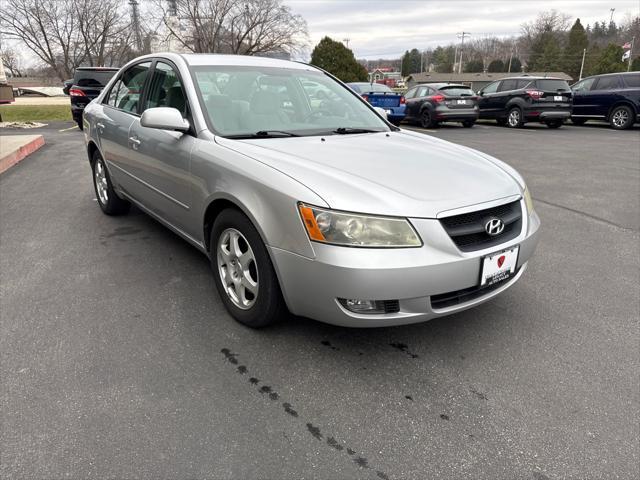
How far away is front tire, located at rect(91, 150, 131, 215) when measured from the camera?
4887 mm

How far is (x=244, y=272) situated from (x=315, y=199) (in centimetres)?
77

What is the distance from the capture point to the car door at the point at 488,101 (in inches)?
646

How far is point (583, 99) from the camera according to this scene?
51.1 ft

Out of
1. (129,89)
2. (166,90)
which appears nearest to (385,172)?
(166,90)

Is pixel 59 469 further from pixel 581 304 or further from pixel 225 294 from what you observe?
pixel 581 304

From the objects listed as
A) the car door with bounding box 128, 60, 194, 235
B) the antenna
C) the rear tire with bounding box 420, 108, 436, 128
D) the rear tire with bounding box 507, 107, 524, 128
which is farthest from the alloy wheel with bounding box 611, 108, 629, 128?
the antenna

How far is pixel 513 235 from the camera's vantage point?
2.64 m

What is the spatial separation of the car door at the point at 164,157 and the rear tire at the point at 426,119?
12.7 metres

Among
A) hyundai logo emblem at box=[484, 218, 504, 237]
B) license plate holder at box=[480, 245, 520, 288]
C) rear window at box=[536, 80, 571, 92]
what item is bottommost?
license plate holder at box=[480, 245, 520, 288]

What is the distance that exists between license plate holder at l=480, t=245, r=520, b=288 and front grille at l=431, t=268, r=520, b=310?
2.0 inches

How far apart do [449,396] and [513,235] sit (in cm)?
97

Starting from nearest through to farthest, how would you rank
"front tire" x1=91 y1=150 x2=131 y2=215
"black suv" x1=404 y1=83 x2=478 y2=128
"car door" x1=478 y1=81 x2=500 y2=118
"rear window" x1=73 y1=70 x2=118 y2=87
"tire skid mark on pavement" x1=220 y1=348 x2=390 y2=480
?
"tire skid mark on pavement" x1=220 y1=348 x2=390 y2=480, "front tire" x1=91 y1=150 x2=131 y2=215, "rear window" x1=73 y1=70 x2=118 y2=87, "black suv" x1=404 y1=83 x2=478 y2=128, "car door" x1=478 y1=81 x2=500 y2=118

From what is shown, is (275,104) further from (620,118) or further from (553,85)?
(620,118)

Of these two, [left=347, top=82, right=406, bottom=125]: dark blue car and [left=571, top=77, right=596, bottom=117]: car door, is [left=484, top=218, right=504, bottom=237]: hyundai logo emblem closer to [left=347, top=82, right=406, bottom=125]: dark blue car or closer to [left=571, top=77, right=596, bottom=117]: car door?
[left=347, top=82, right=406, bottom=125]: dark blue car
